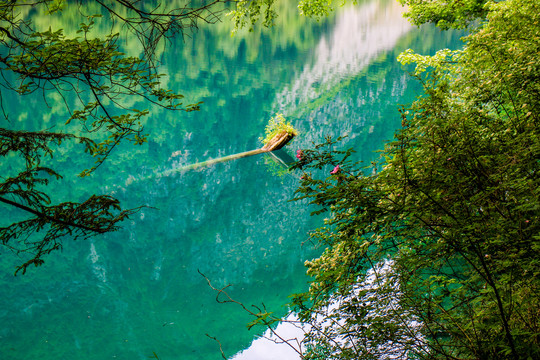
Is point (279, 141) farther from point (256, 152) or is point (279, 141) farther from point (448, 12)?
point (448, 12)

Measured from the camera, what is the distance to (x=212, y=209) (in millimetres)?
11508

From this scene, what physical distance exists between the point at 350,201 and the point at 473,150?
32.8 inches

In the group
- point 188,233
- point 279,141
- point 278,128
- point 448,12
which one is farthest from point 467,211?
point 278,128

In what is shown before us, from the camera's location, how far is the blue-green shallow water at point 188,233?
6805 mm

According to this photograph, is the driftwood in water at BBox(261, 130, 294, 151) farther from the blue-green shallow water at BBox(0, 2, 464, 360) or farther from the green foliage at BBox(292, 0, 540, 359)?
the green foliage at BBox(292, 0, 540, 359)

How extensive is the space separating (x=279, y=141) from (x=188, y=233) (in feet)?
18.8

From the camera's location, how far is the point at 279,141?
14.6 metres

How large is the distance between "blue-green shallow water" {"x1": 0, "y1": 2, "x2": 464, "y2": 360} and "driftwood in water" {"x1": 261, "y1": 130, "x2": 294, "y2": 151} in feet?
1.49

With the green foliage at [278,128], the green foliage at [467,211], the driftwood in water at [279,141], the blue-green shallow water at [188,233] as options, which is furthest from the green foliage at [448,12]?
the driftwood in water at [279,141]

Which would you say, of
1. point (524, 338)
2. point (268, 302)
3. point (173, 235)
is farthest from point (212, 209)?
point (524, 338)

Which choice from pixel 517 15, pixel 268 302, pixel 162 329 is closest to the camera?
pixel 517 15

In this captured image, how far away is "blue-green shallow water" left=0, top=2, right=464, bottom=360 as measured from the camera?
6.80m

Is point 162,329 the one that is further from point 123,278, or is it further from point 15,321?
point 15,321

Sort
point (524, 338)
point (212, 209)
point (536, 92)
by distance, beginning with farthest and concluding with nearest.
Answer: point (212, 209), point (536, 92), point (524, 338)
